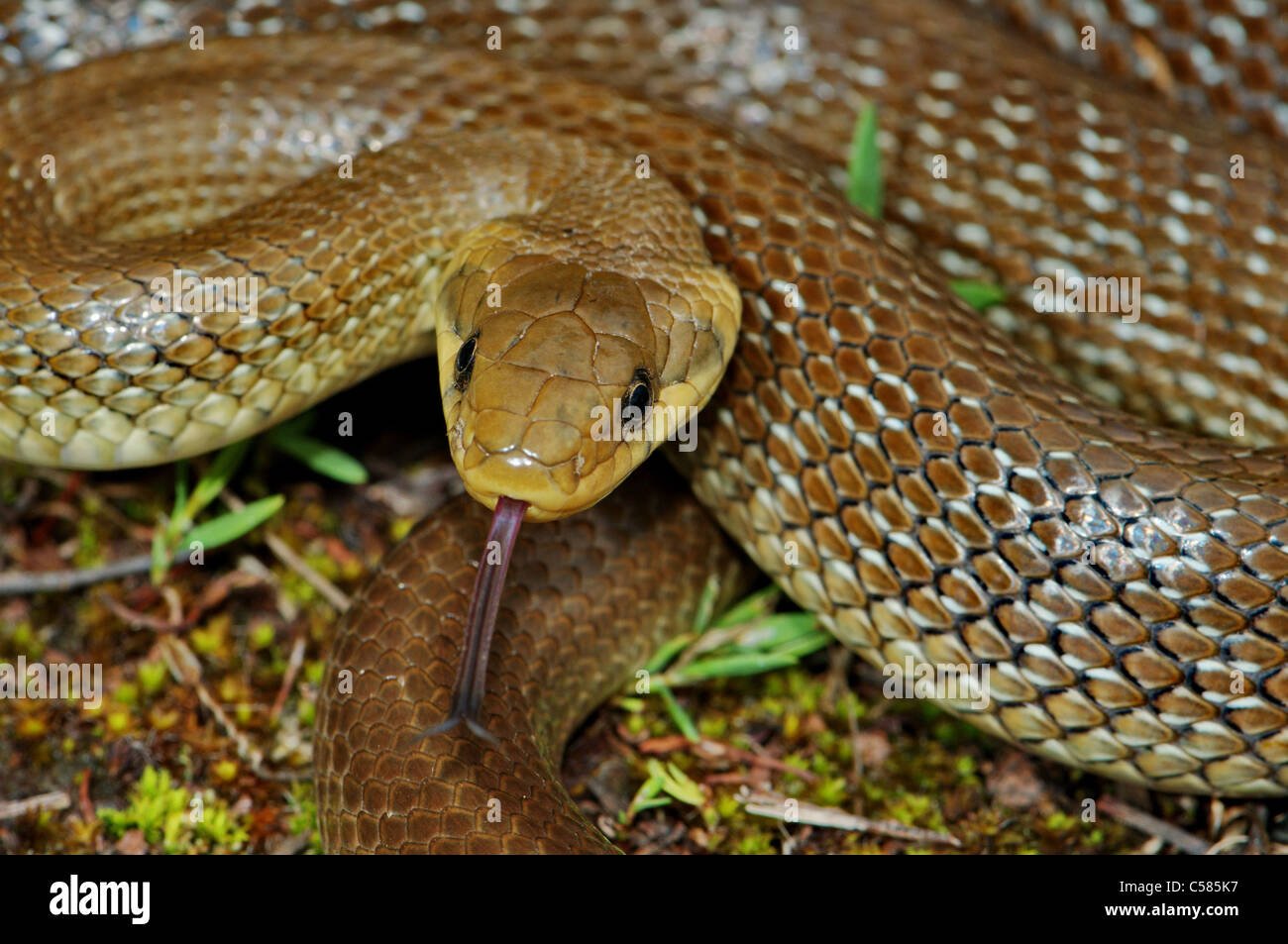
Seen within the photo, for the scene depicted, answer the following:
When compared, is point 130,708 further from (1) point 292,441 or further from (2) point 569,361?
(2) point 569,361

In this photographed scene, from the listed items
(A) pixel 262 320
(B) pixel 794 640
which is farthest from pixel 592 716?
(A) pixel 262 320

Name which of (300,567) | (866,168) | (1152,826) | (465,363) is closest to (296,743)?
(300,567)

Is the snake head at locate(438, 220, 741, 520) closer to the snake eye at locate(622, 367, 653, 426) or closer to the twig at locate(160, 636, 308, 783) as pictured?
the snake eye at locate(622, 367, 653, 426)

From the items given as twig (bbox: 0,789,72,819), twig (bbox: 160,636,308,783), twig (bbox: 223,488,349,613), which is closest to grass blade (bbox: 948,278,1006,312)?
twig (bbox: 223,488,349,613)

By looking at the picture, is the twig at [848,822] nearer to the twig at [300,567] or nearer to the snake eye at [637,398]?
the snake eye at [637,398]

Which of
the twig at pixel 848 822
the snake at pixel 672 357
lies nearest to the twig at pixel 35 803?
A: the snake at pixel 672 357

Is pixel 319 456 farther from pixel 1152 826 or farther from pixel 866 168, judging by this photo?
pixel 1152 826
